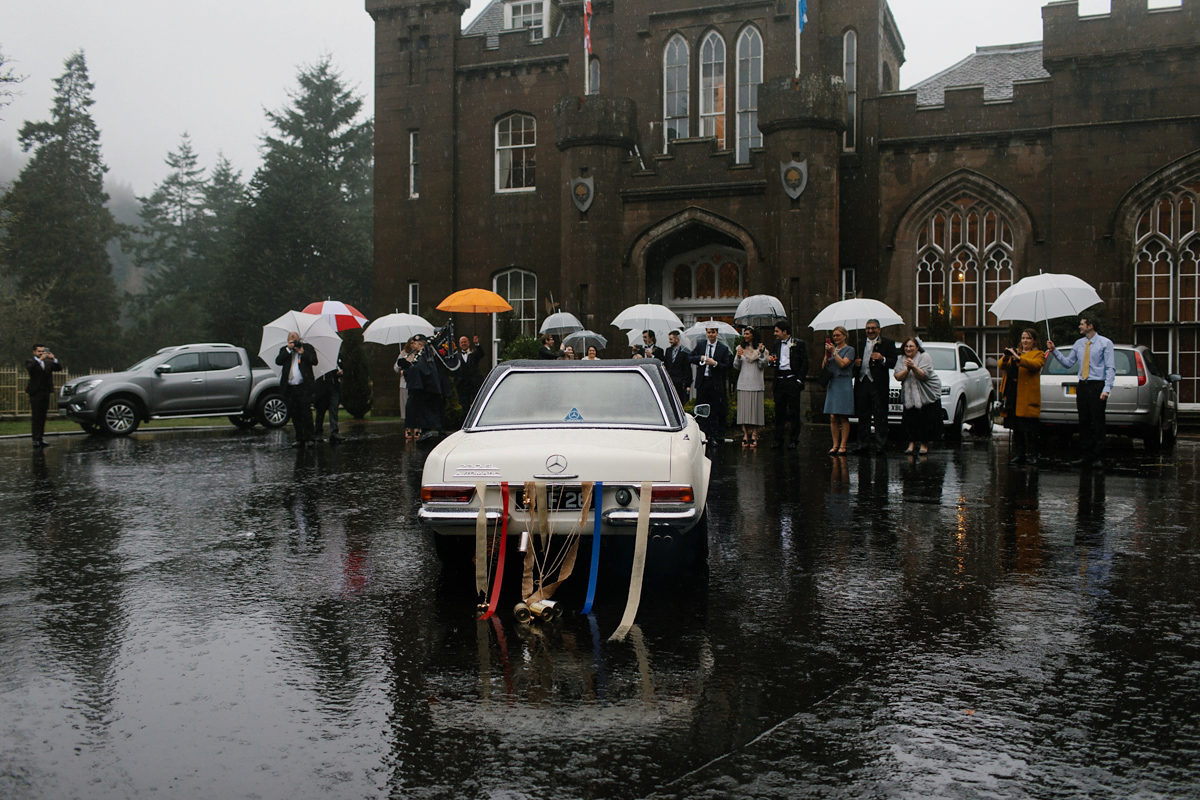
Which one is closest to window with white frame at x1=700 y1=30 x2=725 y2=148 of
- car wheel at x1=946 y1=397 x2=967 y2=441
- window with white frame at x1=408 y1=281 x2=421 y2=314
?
window with white frame at x1=408 y1=281 x2=421 y2=314

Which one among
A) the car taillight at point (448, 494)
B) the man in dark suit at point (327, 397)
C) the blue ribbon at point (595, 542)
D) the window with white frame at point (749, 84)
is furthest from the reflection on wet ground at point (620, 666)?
the window with white frame at point (749, 84)

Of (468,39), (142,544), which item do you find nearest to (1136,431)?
(142,544)

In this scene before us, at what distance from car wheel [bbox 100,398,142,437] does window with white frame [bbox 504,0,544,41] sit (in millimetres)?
16728

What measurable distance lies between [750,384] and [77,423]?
1718 cm

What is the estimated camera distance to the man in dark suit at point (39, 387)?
17953 millimetres

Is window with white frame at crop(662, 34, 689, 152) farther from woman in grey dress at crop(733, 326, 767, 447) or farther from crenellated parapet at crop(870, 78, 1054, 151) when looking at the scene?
woman in grey dress at crop(733, 326, 767, 447)

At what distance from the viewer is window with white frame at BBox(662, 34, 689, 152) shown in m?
27.9

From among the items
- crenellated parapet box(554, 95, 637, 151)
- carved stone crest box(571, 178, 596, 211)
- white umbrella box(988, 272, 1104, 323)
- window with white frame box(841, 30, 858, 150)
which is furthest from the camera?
window with white frame box(841, 30, 858, 150)

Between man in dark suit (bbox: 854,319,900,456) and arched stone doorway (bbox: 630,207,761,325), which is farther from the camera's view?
arched stone doorway (bbox: 630,207,761,325)

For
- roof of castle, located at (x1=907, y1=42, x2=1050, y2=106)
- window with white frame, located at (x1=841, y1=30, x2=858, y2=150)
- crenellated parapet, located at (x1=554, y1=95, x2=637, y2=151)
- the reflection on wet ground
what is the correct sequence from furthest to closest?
1. roof of castle, located at (x1=907, y1=42, x2=1050, y2=106)
2. window with white frame, located at (x1=841, y1=30, x2=858, y2=150)
3. crenellated parapet, located at (x1=554, y1=95, x2=637, y2=151)
4. the reflection on wet ground

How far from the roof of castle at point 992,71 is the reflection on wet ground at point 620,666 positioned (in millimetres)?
22377

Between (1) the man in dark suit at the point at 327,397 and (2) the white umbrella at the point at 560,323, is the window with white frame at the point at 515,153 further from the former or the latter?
(1) the man in dark suit at the point at 327,397

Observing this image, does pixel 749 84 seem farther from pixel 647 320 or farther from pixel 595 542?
pixel 595 542

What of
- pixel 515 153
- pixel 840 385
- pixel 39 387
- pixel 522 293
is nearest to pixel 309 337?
pixel 39 387
